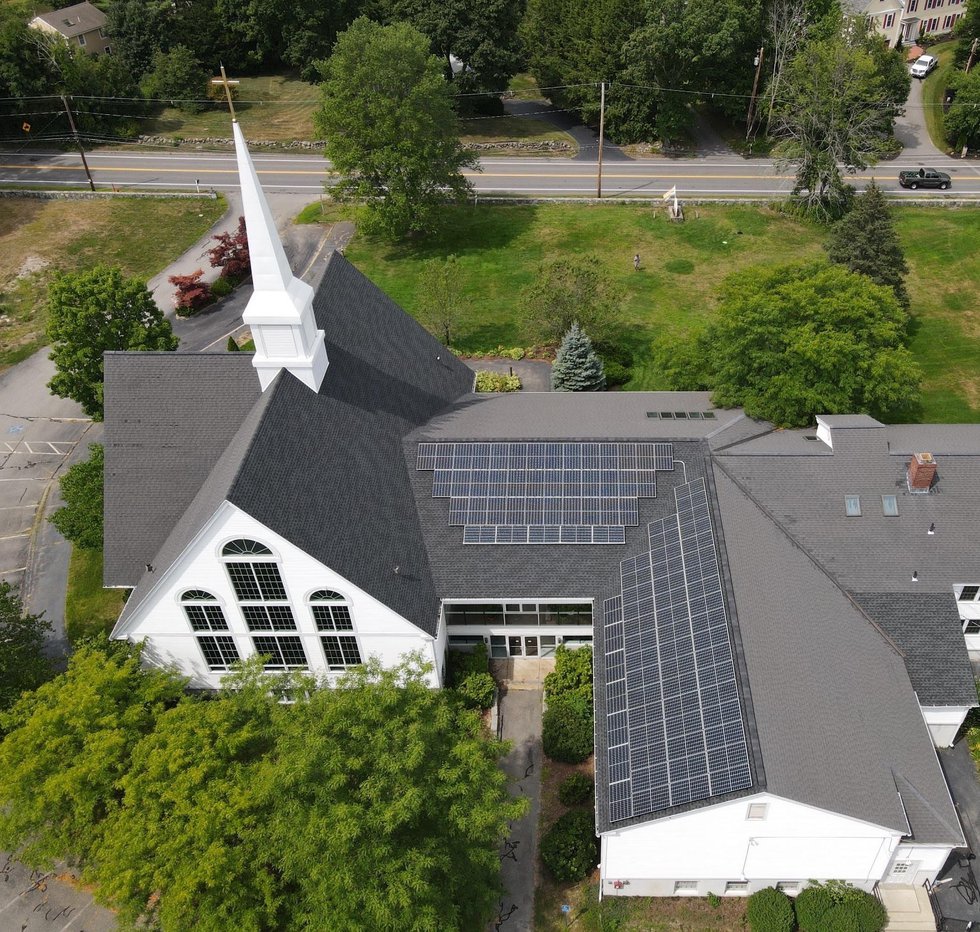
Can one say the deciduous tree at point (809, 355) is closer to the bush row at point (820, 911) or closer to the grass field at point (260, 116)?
the bush row at point (820, 911)

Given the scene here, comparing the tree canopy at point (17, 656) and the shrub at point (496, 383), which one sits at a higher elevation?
the tree canopy at point (17, 656)

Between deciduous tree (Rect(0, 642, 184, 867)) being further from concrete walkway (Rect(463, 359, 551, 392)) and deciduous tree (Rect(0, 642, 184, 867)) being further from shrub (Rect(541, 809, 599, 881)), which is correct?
concrete walkway (Rect(463, 359, 551, 392))

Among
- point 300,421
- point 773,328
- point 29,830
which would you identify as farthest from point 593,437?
point 29,830

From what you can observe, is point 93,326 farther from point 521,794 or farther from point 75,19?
point 75,19

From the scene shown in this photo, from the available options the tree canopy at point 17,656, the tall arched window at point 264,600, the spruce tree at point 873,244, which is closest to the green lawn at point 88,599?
the tree canopy at point 17,656

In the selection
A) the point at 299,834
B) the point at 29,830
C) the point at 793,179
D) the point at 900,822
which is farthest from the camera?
the point at 793,179

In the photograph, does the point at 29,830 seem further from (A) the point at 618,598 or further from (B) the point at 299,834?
Answer: (A) the point at 618,598

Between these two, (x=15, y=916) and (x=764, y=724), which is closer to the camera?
(x=764, y=724)
